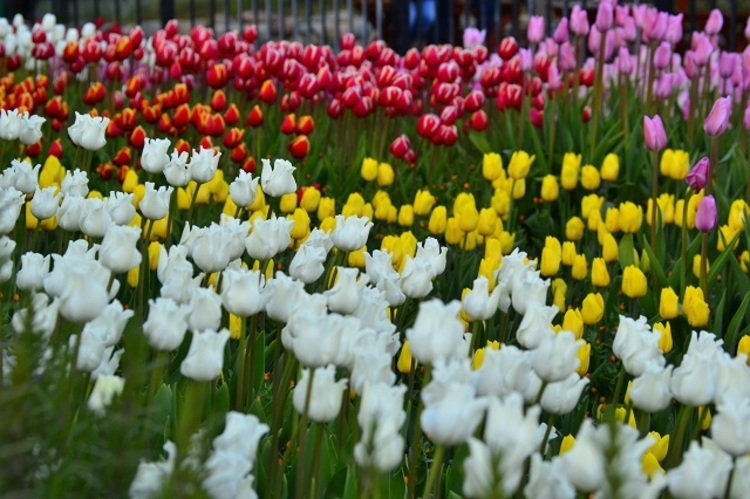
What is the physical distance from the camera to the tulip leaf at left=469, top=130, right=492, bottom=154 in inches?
195

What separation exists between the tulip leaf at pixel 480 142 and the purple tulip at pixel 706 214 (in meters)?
1.92

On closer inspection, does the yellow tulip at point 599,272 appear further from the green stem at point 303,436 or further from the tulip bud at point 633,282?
the green stem at point 303,436

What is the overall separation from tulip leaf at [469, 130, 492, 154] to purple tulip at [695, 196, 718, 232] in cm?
192

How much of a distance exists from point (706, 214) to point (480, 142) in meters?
2.02

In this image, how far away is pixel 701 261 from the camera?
3.28m

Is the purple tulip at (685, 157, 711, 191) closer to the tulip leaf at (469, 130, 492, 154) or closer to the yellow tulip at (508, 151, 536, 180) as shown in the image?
the yellow tulip at (508, 151, 536, 180)

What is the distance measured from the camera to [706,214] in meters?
3.06

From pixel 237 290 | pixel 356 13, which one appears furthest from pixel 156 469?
pixel 356 13

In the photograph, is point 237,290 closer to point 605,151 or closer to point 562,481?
point 562,481

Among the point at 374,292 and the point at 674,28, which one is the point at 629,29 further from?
the point at 374,292

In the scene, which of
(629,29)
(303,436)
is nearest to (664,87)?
(629,29)

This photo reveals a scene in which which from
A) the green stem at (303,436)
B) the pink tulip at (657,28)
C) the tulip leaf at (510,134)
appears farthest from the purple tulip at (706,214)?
the pink tulip at (657,28)

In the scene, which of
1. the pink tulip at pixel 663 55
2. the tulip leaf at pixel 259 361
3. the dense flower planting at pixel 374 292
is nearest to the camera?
the dense flower planting at pixel 374 292

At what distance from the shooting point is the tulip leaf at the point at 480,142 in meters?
4.96
